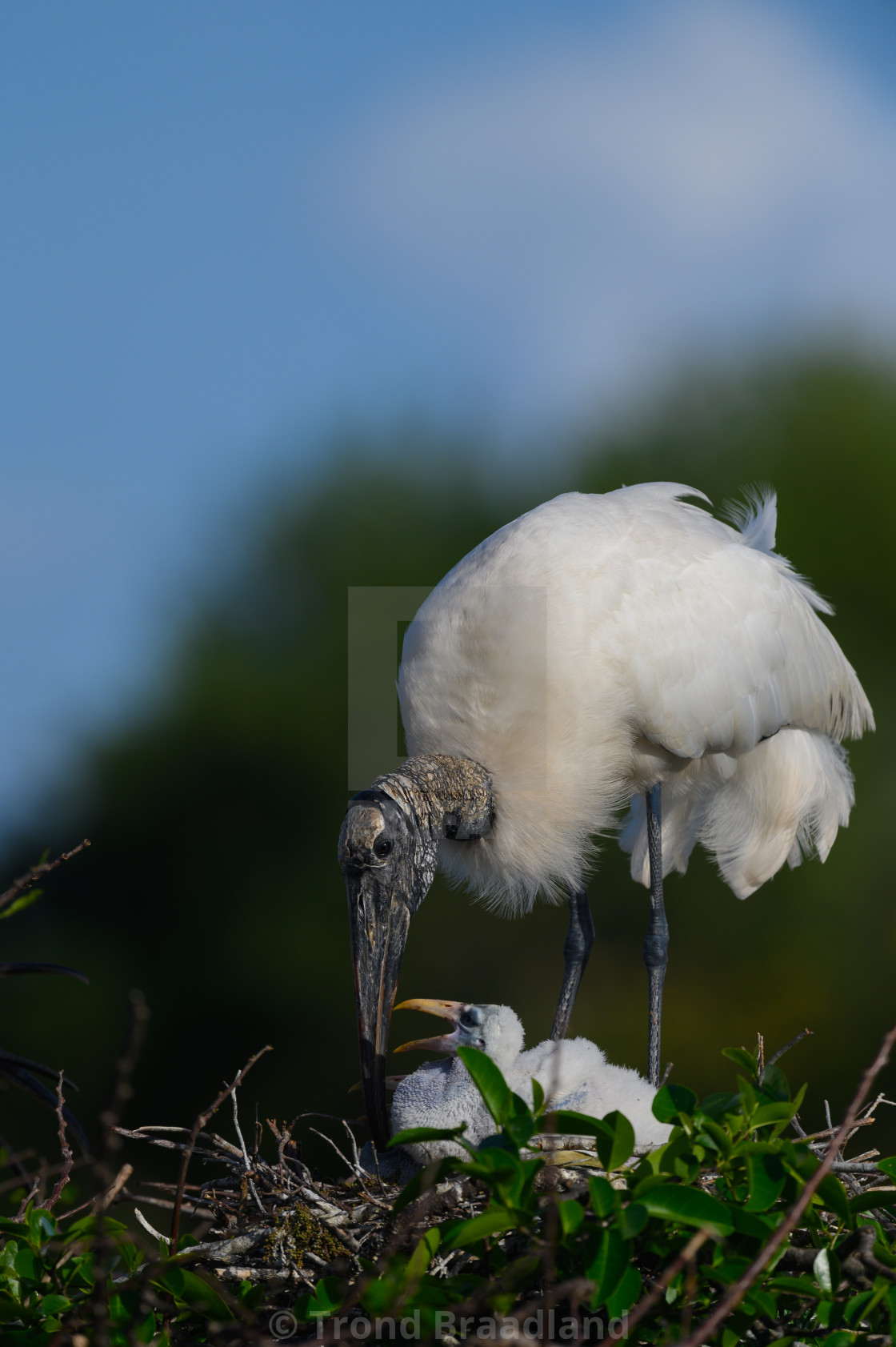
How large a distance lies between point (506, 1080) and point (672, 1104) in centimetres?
104

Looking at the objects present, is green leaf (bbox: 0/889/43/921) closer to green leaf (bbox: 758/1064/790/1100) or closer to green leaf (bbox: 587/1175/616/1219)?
green leaf (bbox: 587/1175/616/1219)

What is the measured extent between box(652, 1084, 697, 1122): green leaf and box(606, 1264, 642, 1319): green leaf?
0.29 metres

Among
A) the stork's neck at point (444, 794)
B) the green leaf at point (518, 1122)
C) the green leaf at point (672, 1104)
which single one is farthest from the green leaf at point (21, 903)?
the stork's neck at point (444, 794)

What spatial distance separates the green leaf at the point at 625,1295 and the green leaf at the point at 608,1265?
1 centimetres

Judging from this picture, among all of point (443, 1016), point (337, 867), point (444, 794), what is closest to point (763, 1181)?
point (443, 1016)

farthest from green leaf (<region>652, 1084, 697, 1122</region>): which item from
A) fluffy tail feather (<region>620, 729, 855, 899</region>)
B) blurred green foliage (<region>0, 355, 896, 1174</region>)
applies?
blurred green foliage (<region>0, 355, 896, 1174</region>)

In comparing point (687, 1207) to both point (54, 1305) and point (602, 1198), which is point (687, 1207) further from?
point (54, 1305)

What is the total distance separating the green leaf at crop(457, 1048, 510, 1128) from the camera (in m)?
1.73

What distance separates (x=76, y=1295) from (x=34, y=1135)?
14602 mm

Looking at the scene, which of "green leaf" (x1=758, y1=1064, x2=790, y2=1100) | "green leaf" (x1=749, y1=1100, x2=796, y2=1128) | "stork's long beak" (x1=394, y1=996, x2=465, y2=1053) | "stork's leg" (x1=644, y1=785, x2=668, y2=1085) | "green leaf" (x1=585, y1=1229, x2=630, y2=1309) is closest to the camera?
"green leaf" (x1=585, y1=1229, x2=630, y2=1309)

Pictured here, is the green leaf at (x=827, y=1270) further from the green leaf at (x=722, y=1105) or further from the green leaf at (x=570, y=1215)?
the green leaf at (x=570, y=1215)

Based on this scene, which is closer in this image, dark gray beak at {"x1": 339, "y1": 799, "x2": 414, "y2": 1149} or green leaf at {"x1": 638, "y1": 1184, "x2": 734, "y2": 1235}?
green leaf at {"x1": 638, "y1": 1184, "x2": 734, "y2": 1235}

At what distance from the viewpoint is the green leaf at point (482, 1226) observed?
1.63m

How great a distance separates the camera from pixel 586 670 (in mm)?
3604
